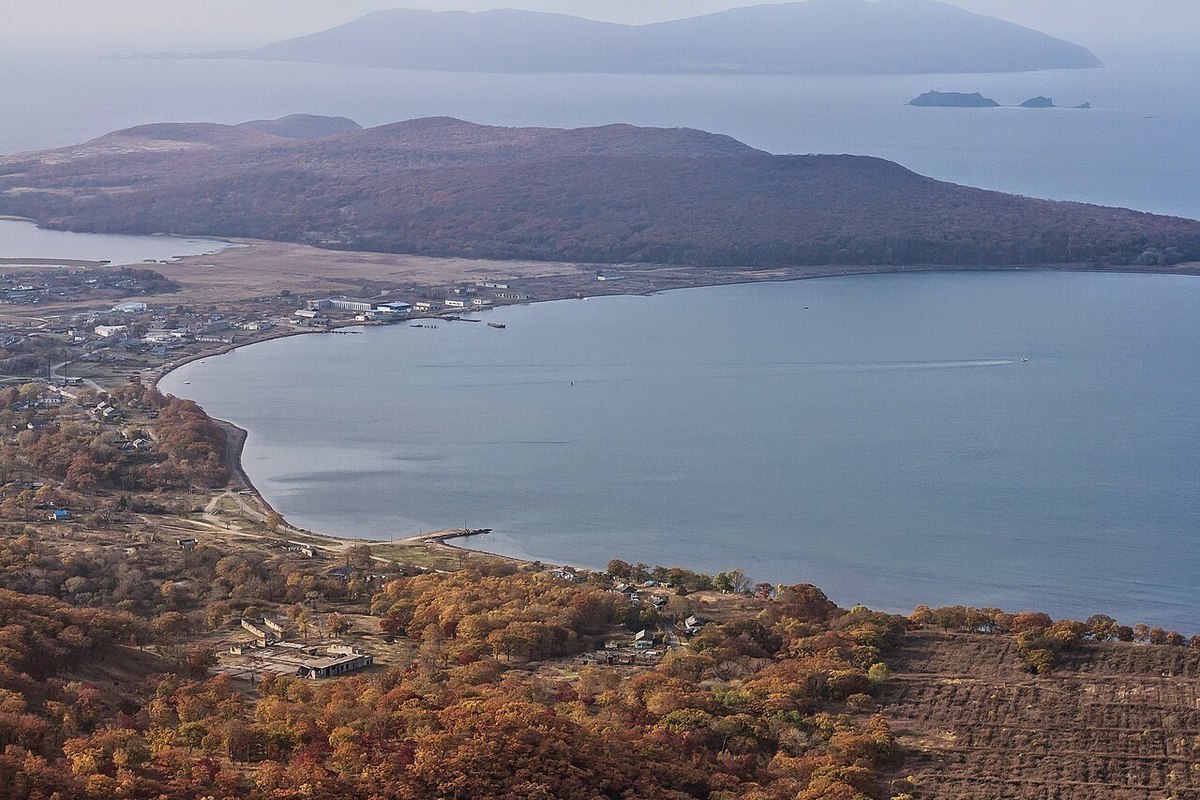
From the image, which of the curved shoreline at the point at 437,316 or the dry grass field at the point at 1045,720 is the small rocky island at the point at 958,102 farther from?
the dry grass field at the point at 1045,720

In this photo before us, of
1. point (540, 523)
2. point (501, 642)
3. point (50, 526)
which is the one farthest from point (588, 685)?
point (50, 526)

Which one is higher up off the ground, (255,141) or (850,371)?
(255,141)

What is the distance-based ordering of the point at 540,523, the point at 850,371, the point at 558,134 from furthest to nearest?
1. the point at 558,134
2. the point at 850,371
3. the point at 540,523

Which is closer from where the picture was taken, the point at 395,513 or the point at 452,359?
the point at 395,513

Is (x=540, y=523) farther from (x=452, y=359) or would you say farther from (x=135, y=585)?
(x=452, y=359)

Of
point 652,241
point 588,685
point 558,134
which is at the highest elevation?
point 558,134

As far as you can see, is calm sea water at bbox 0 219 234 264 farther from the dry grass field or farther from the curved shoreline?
the dry grass field

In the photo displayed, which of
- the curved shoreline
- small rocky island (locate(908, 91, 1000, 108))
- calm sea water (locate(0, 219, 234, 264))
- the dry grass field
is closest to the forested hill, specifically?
the curved shoreline

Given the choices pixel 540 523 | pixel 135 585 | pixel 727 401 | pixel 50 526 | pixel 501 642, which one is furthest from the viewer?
pixel 727 401

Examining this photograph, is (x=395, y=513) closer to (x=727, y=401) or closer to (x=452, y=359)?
(x=727, y=401)
